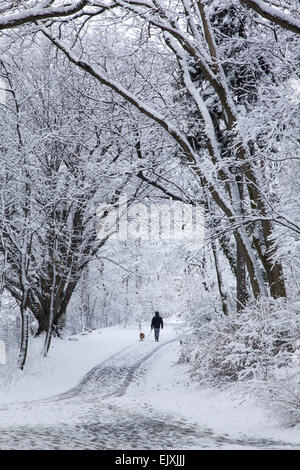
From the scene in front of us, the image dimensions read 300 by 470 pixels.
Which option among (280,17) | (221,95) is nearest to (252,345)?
(221,95)

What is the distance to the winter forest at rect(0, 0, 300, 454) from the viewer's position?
7.71 metres

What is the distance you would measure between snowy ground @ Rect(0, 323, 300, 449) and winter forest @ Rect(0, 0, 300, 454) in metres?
0.06

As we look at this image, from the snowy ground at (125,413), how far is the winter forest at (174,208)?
0.18 ft

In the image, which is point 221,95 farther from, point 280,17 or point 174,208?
point 280,17

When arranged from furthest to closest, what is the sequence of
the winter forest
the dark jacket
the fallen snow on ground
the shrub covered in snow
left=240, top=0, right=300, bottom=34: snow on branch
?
1. the dark jacket
2. the fallen snow on ground
3. the shrub covered in snow
4. the winter forest
5. left=240, top=0, right=300, bottom=34: snow on branch

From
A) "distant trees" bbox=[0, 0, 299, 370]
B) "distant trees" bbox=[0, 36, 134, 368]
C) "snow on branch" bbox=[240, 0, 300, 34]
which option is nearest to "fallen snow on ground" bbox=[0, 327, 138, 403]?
"distant trees" bbox=[0, 36, 134, 368]

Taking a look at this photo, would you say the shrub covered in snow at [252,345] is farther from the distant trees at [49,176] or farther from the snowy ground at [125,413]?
the distant trees at [49,176]

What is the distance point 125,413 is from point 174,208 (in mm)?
7275

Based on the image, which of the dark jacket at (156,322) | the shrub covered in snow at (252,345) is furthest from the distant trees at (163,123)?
the dark jacket at (156,322)

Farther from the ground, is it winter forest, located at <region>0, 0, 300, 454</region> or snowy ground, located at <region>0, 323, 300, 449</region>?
winter forest, located at <region>0, 0, 300, 454</region>

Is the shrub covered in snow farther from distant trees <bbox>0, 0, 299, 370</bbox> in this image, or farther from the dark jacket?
the dark jacket

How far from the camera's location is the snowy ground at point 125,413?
6.72 metres

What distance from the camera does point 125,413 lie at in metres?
9.08
